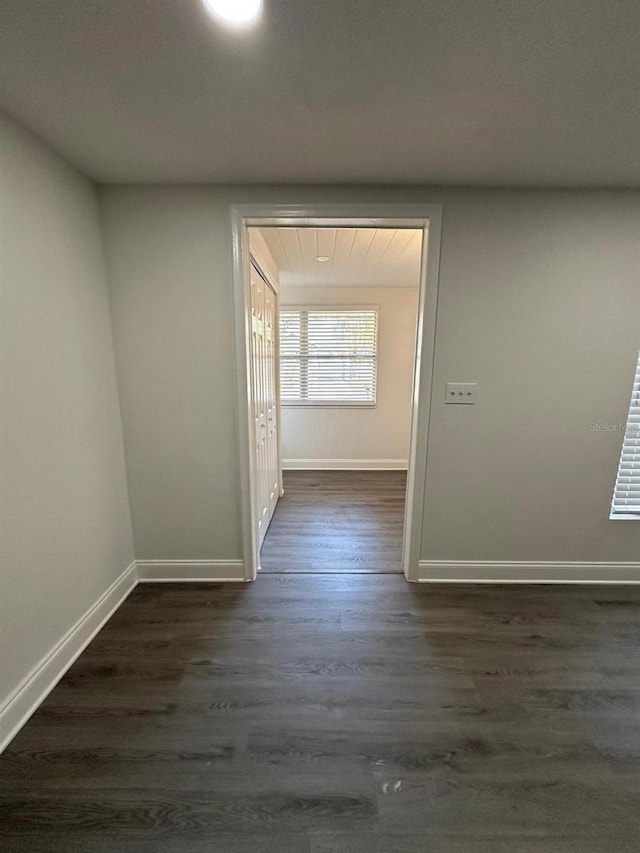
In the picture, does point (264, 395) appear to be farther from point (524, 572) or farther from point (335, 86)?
point (524, 572)

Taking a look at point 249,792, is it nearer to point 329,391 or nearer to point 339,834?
point 339,834

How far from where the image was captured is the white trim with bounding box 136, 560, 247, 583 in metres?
2.17

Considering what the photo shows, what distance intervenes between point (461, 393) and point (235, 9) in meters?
1.77

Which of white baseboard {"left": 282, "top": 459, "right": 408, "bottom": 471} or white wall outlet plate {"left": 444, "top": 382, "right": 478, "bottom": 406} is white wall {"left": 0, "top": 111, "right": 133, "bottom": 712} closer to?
white wall outlet plate {"left": 444, "top": 382, "right": 478, "bottom": 406}

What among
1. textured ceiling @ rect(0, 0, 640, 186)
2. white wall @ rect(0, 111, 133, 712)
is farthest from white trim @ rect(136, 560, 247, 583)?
textured ceiling @ rect(0, 0, 640, 186)

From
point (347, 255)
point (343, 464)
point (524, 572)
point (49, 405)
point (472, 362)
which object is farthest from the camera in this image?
point (343, 464)

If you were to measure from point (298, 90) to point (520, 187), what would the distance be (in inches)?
51.0

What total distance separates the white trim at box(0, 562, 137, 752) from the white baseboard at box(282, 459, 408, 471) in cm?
274

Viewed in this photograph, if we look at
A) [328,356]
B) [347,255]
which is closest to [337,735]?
[347,255]

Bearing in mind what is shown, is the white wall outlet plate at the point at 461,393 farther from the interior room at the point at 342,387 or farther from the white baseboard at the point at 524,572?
the interior room at the point at 342,387

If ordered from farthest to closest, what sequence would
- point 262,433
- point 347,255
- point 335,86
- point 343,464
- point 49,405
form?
point 343,464 → point 347,255 → point 262,433 → point 49,405 → point 335,86

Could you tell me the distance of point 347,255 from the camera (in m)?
2.93

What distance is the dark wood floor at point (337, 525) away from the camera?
7.95 feet

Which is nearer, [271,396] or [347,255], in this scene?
[347,255]
